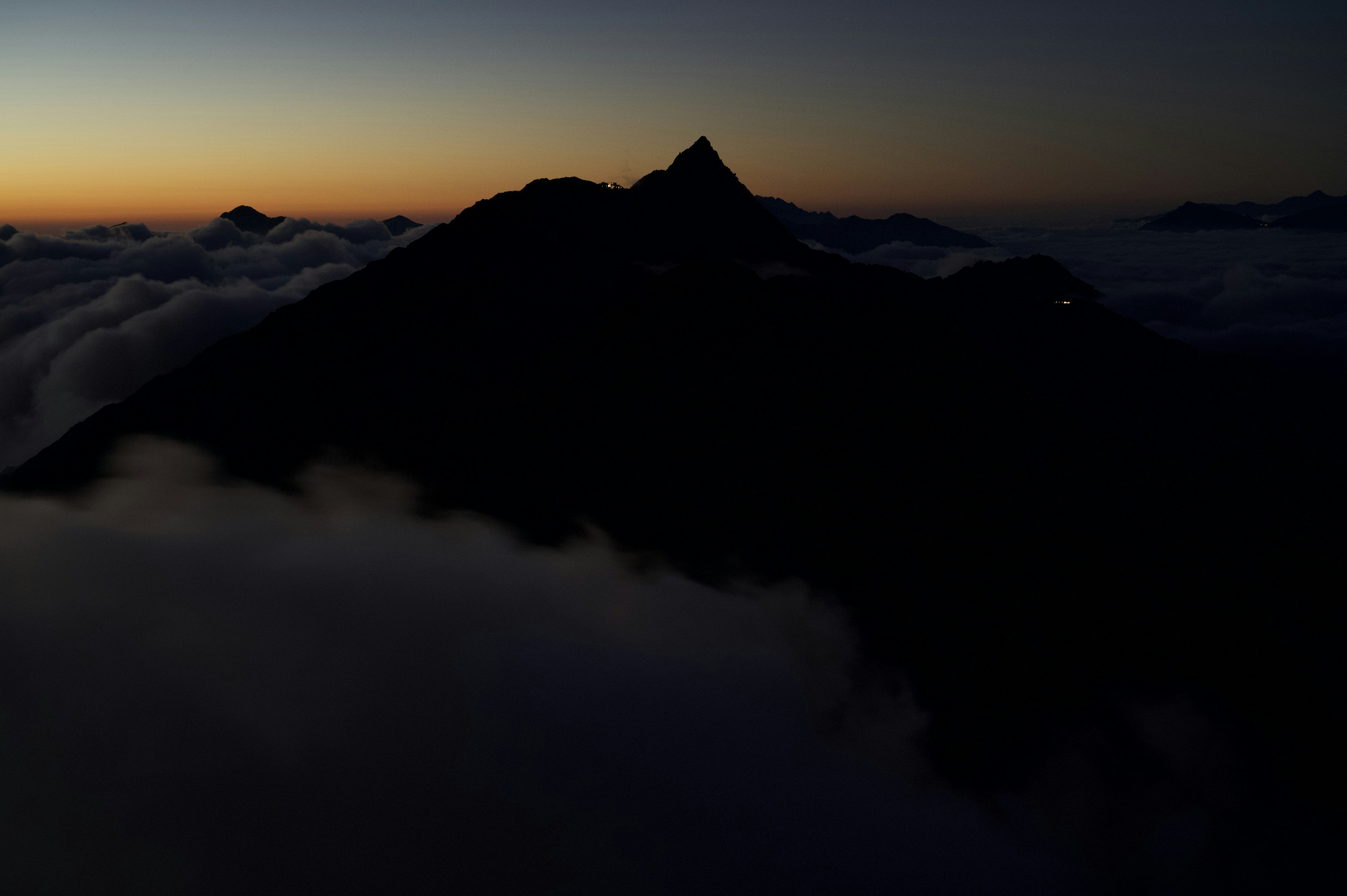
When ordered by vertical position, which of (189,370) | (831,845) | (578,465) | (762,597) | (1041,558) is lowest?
(831,845)

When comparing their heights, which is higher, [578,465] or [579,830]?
[578,465]

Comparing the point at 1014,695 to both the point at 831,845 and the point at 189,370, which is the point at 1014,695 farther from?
the point at 189,370

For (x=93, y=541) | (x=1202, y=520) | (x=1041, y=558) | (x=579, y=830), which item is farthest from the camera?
(x=1202, y=520)

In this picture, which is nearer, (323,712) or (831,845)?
(831,845)

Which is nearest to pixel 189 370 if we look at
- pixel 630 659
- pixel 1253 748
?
pixel 630 659

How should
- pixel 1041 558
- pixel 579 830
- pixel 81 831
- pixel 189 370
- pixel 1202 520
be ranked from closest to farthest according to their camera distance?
pixel 81 831 < pixel 579 830 < pixel 1041 558 < pixel 1202 520 < pixel 189 370

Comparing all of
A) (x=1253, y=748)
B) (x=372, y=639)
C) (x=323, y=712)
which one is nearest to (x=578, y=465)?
(x=372, y=639)
